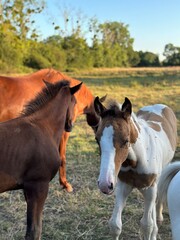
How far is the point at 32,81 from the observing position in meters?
5.16

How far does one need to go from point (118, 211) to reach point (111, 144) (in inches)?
33.0

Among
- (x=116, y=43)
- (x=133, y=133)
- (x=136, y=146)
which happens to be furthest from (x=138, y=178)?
(x=116, y=43)

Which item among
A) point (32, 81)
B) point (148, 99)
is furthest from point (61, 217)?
point (148, 99)

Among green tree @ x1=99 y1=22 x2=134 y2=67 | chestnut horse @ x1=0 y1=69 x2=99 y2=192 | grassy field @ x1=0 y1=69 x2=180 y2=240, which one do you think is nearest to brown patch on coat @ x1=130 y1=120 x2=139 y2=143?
grassy field @ x1=0 y1=69 x2=180 y2=240

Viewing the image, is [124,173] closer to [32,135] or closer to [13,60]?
[32,135]

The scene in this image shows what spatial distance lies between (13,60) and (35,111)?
22741 mm

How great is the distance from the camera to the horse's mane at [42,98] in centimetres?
323

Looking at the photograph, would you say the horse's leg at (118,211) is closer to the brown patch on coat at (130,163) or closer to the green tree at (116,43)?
the brown patch on coat at (130,163)

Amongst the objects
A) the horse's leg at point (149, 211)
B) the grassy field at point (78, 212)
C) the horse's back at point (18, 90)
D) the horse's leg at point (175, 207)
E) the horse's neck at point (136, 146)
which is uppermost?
the horse's back at point (18, 90)

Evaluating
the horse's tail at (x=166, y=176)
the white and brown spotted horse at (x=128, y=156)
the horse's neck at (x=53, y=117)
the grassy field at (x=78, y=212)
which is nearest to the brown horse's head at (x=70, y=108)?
the horse's neck at (x=53, y=117)

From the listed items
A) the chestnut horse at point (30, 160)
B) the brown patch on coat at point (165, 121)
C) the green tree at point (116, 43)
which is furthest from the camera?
the green tree at point (116, 43)

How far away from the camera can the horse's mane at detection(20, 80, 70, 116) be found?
10.6ft

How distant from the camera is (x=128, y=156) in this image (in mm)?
2805

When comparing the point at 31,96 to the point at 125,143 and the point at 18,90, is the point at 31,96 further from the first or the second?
the point at 125,143
